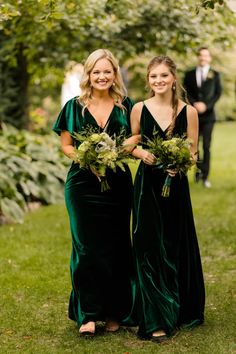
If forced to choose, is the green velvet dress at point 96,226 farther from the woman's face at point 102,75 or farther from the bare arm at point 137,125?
the woman's face at point 102,75

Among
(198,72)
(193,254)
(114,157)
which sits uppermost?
(198,72)

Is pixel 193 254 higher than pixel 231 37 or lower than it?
lower

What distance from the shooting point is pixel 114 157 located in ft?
16.9

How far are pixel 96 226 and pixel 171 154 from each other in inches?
31.8

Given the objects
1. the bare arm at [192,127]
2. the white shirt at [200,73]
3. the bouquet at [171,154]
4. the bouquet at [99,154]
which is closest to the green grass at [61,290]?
the bouquet at [171,154]

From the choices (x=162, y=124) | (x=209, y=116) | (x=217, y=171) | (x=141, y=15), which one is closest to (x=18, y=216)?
(x=141, y=15)

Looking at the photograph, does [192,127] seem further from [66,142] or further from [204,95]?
[204,95]

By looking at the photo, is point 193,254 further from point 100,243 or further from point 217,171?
point 217,171

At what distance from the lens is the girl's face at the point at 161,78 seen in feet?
17.6

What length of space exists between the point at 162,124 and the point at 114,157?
0.52m

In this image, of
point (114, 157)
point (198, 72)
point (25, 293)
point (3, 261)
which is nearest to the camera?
point (114, 157)

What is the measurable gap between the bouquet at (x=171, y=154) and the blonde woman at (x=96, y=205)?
28 cm

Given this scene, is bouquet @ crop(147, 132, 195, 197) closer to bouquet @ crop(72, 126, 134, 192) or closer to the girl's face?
bouquet @ crop(72, 126, 134, 192)

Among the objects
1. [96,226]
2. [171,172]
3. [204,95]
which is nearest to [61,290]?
[96,226]
